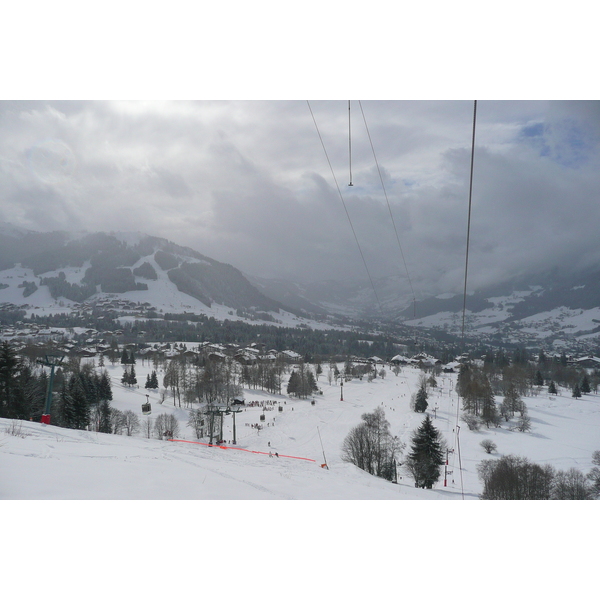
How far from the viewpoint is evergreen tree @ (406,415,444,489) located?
1429 centimetres

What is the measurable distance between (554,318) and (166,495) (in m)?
234

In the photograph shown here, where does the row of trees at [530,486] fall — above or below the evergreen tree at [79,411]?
below

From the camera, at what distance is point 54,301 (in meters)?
121

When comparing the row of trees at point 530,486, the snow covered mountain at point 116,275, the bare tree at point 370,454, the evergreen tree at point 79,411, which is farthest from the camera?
the snow covered mountain at point 116,275

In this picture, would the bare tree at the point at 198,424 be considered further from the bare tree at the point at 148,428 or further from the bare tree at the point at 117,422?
the bare tree at the point at 117,422

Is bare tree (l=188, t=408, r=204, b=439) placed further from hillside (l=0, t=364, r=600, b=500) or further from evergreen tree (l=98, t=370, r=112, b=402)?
evergreen tree (l=98, t=370, r=112, b=402)

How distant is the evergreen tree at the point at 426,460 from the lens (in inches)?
563

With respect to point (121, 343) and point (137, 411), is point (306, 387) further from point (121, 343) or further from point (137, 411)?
point (121, 343)

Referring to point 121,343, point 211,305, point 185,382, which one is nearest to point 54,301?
point 211,305

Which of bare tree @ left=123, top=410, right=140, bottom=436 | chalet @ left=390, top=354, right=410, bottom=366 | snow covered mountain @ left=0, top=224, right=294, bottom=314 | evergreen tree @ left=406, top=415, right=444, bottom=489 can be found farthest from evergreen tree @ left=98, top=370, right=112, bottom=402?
snow covered mountain @ left=0, top=224, right=294, bottom=314

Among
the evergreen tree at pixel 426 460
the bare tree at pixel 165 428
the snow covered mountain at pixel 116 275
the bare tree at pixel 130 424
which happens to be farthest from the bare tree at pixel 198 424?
the snow covered mountain at pixel 116 275

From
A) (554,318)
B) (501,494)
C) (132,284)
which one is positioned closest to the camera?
(501,494)

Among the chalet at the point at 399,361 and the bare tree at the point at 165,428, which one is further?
the chalet at the point at 399,361

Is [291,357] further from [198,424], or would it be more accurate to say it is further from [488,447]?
[488,447]
